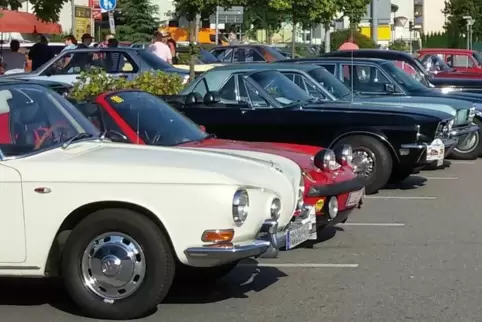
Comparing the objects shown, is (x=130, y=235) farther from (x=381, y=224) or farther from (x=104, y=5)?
(x=104, y=5)

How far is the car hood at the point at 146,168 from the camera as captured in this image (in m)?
6.06

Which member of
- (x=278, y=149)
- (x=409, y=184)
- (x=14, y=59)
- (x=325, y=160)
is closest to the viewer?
(x=325, y=160)

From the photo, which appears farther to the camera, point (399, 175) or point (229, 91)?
point (399, 175)

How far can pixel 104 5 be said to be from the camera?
70.9ft

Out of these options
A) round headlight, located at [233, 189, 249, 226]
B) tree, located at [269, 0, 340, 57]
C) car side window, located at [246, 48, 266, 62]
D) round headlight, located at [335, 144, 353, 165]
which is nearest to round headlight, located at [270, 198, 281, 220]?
round headlight, located at [233, 189, 249, 226]

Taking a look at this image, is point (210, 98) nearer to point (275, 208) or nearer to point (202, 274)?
point (202, 274)

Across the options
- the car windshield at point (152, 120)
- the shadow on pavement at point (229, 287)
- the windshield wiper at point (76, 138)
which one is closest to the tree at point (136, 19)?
the car windshield at point (152, 120)

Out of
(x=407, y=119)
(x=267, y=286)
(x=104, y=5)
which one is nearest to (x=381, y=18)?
(x=104, y=5)

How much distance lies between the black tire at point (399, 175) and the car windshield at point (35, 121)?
230 inches

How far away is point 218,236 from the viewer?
598 cm

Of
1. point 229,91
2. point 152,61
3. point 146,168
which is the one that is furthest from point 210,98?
point 152,61

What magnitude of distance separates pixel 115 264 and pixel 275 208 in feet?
3.59

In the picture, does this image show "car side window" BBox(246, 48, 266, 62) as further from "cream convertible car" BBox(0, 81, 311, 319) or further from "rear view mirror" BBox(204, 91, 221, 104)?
"cream convertible car" BBox(0, 81, 311, 319)

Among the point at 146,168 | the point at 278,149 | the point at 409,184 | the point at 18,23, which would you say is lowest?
the point at 409,184
